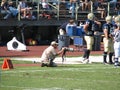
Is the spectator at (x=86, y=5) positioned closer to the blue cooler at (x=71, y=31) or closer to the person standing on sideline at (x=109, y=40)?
the blue cooler at (x=71, y=31)

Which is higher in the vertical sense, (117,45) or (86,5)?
(117,45)

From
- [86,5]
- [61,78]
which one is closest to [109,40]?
[61,78]

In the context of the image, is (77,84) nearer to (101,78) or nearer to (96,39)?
(101,78)

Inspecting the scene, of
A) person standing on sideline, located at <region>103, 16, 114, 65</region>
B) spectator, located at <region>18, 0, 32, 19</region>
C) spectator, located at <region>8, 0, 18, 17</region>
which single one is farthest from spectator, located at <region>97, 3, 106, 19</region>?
person standing on sideline, located at <region>103, 16, 114, 65</region>

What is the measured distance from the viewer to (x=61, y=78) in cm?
1623

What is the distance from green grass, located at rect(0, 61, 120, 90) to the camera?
14.5m

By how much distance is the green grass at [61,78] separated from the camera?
573 inches

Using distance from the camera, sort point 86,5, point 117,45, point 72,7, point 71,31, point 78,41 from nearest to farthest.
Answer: point 117,45
point 78,41
point 71,31
point 72,7
point 86,5

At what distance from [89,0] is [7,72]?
912 inches

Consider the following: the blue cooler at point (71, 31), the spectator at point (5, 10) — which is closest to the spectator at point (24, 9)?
the spectator at point (5, 10)

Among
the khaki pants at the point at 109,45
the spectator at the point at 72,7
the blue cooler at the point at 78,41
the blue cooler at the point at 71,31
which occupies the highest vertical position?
the khaki pants at the point at 109,45

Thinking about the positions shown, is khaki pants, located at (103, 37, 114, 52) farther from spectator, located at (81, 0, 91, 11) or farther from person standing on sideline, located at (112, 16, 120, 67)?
spectator, located at (81, 0, 91, 11)

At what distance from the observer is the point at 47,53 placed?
20188mm

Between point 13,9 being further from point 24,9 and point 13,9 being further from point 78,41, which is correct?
point 78,41
